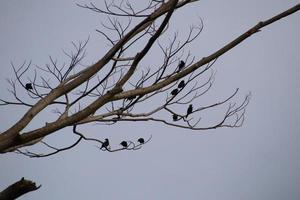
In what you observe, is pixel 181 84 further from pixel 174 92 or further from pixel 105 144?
pixel 105 144

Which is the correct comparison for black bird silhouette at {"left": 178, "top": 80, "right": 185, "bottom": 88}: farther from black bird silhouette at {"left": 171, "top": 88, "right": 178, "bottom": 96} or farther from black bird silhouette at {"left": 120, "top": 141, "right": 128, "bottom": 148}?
black bird silhouette at {"left": 120, "top": 141, "right": 128, "bottom": 148}

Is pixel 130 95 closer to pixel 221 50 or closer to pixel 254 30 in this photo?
pixel 221 50

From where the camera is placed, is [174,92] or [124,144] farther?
[124,144]

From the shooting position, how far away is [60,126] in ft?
7.09

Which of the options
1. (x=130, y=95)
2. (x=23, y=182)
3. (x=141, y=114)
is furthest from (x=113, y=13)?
(x=23, y=182)

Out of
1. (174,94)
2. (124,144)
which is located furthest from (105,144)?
(174,94)

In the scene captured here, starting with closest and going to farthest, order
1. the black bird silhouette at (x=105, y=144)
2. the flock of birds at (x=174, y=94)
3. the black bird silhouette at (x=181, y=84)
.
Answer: the flock of birds at (x=174, y=94) < the black bird silhouette at (x=181, y=84) < the black bird silhouette at (x=105, y=144)

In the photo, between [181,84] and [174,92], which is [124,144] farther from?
[181,84]

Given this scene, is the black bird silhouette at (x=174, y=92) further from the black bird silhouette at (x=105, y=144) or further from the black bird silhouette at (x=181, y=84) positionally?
the black bird silhouette at (x=105, y=144)

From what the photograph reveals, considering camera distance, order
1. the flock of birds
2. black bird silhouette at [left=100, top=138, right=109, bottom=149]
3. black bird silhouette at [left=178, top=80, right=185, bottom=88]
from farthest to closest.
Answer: black bird silhouette at [left=100, top=138, right=109, bottom=149]
black bird silhouette at [left=178, top=80, right=185, bottom=88]
the flock of birds

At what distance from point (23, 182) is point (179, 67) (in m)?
1.56

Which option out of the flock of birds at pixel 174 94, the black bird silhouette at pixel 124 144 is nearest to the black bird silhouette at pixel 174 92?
the flock of birds at pixel 174 94

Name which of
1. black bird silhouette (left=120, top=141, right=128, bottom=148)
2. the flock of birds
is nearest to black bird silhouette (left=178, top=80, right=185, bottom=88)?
the flock of birds

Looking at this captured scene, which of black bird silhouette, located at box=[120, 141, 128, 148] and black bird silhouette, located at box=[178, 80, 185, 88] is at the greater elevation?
black bird silhouette, located at box=[178, 80, 185, 88]
